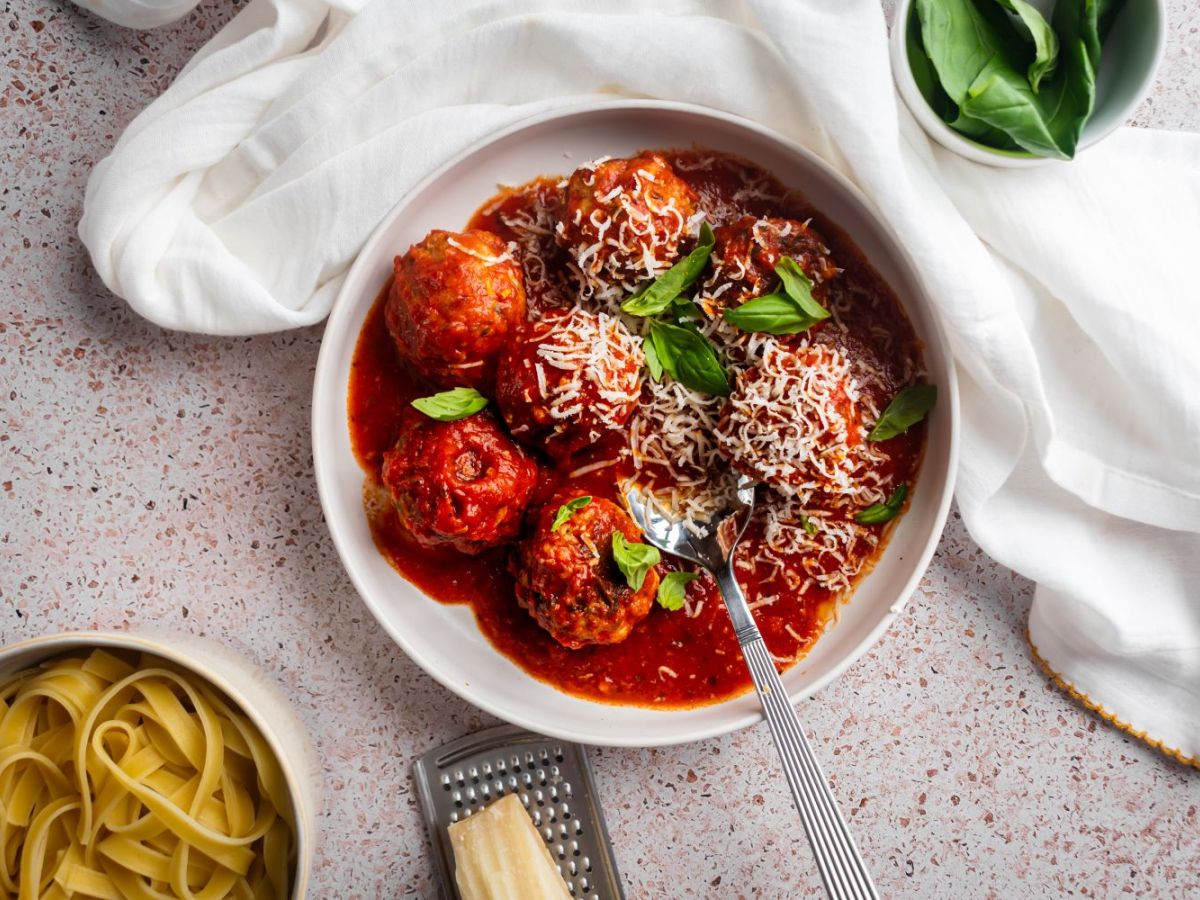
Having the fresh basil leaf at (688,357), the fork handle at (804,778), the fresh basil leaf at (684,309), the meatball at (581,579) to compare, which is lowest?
the fork handle at (804,778)

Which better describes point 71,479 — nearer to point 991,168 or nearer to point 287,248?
point 287,248

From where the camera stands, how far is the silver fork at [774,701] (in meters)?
2.92

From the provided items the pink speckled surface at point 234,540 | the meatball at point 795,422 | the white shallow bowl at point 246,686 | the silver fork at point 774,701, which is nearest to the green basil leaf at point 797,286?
the meatball at point 795,422

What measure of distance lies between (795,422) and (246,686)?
80.8 inches

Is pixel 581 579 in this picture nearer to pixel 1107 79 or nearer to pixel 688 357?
pixel 688 357

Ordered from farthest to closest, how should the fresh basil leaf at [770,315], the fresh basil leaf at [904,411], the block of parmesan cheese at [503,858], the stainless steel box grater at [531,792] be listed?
the stainless steel box grater at [531,792], the fresh basil leaf at [904,411], the block of parmesan cheese at [503,858], the fresh basil leaf at [770,315]

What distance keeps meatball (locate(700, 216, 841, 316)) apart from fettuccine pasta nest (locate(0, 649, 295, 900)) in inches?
83.3

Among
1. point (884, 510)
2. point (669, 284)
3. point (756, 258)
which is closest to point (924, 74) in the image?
point (756, 258)

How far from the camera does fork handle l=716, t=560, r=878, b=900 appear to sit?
2.92 meters

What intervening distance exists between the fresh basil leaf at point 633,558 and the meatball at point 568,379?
0.37 m

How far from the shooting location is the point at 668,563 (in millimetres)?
3152

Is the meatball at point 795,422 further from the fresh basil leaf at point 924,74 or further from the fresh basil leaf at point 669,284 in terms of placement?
the fresh basil leaf at point 924,74

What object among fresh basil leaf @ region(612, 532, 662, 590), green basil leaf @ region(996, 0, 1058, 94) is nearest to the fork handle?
fresh basil leaf @ region(612, 532, 662, 590)

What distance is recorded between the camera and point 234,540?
130 inches
